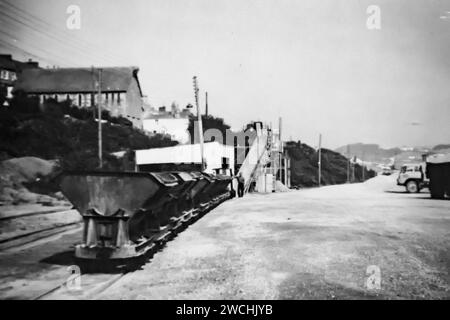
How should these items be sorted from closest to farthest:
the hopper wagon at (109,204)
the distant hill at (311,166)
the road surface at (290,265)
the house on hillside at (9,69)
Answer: the road surface at (290,265) < the hopper wagon at (109,204) < the house on hillside at (9,69) < the distant hill at (311,166)

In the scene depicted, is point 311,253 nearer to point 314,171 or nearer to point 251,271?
point 251,271

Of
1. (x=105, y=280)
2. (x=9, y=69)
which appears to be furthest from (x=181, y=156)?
(x=9, y=69)

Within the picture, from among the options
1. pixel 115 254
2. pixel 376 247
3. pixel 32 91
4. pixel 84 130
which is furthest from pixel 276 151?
pixel 32 91

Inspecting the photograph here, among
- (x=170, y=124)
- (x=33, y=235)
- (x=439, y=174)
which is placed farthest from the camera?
(x=170, y=124)

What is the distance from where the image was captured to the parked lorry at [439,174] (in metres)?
20.1

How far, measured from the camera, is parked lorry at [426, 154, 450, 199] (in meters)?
20.1

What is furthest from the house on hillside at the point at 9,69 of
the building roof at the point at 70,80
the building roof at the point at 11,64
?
the building roof at the point at 70,80

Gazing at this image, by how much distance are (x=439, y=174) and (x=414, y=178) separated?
542cm

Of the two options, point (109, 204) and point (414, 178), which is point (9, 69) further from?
point (109, 204)

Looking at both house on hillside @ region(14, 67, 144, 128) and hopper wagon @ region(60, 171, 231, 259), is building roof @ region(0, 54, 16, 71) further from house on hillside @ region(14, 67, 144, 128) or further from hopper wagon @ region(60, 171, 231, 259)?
hopper wagon @ region(60, 171, 231, 259)

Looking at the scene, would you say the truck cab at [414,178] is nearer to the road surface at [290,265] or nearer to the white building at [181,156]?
the white building at [181,156]

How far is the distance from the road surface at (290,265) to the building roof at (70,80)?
4738 centimetres

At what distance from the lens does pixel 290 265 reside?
6.41m

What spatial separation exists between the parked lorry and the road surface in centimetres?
1059
